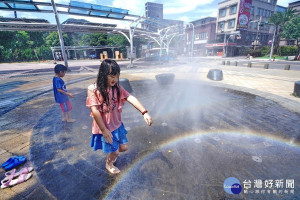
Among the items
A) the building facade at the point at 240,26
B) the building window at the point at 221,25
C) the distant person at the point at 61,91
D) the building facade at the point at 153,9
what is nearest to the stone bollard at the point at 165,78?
the distant person at the point at 61,91

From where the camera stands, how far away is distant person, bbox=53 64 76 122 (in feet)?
11.2

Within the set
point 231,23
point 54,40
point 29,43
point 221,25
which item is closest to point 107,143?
point 29,43

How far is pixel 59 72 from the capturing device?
3.41m

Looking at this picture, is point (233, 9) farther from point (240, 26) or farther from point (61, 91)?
point (61, 91)

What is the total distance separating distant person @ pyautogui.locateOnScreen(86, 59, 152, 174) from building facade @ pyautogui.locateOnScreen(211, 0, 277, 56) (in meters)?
47.9

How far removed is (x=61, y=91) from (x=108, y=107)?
7.31ft

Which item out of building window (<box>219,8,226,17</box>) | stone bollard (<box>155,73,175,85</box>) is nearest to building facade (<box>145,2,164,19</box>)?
building window (<box>219,8,226,17</box>)

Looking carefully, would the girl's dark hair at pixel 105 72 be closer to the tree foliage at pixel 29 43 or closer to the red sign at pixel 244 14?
the tree foliage at pixel 29 43

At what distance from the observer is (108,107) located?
1.89 m

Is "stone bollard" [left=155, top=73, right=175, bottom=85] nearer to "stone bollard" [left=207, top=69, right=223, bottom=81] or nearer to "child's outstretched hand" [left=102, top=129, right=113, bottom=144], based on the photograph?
"stone bollard" [left=207, top=69, right=223, bottom=81]

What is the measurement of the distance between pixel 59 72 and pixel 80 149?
6.06 ft

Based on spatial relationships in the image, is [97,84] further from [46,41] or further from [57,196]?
[46,41]

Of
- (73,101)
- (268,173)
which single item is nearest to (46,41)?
(73,101)

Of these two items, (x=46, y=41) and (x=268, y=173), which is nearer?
(x=268, y=173)
